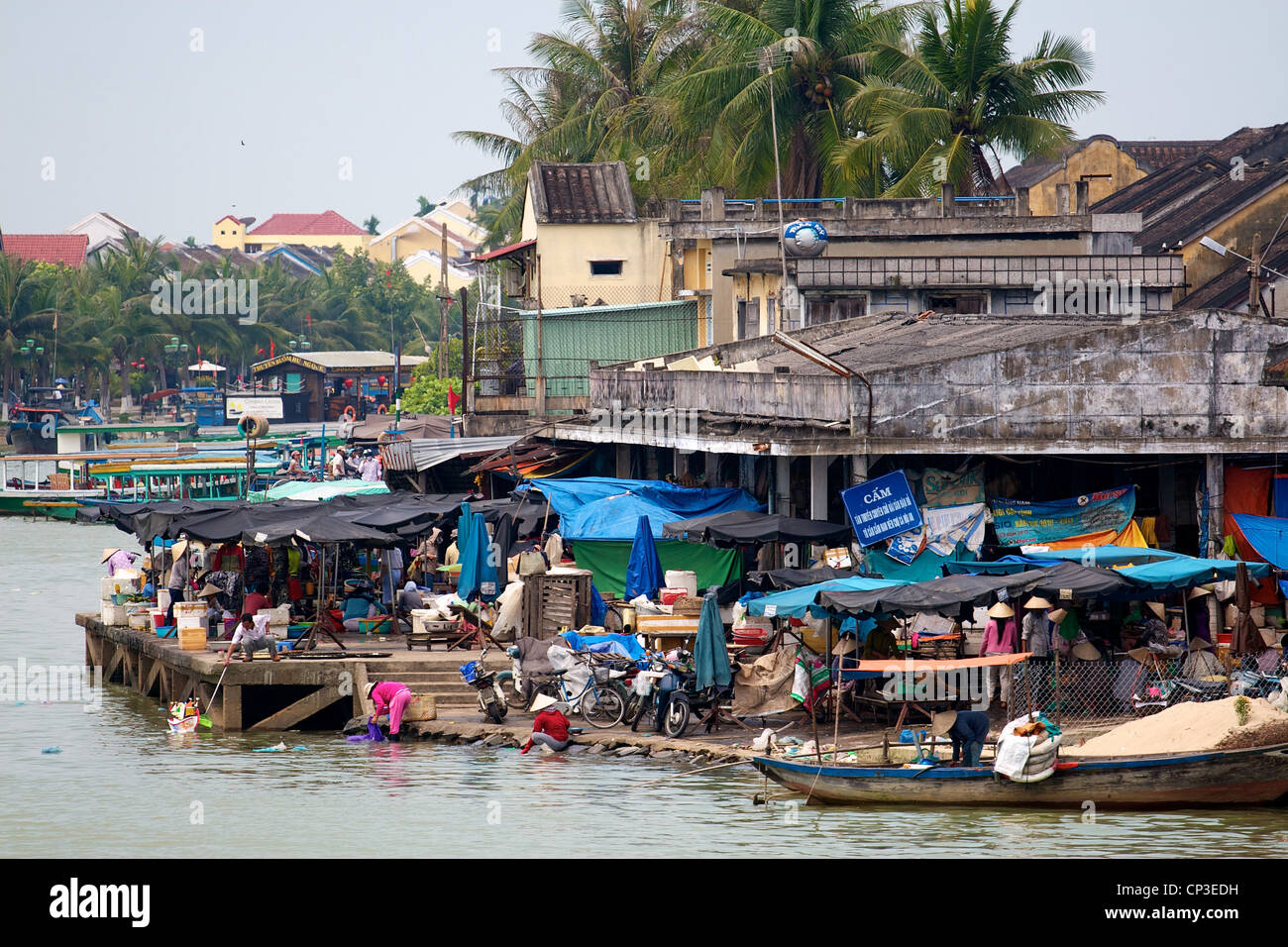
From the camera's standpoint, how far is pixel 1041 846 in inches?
610

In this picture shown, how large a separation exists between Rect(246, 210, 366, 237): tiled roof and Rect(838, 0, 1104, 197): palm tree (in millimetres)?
122776

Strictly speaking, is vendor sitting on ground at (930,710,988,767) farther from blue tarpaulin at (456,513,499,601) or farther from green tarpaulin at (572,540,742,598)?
blue tarpaulin at (456,513,499,601)

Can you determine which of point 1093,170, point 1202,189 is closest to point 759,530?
point 1202,189

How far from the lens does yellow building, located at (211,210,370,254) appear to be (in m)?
155

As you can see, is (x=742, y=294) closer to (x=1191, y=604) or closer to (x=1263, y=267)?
(x=1263, y=267)

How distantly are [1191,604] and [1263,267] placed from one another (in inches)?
797

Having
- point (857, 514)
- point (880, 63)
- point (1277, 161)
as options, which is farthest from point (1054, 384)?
point (1277, 161)

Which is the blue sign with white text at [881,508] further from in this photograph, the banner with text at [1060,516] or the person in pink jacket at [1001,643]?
the person in pink jacket at [1001,643]

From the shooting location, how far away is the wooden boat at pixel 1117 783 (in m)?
15.8

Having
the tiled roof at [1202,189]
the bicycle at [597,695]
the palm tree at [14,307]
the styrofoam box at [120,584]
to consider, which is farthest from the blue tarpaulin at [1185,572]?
the palm tree at [14,307]

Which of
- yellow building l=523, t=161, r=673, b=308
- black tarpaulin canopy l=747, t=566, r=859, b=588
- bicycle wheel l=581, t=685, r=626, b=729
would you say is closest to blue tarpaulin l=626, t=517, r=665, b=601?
black tarpaulin canopy l=747, t=566, r=859, b=588

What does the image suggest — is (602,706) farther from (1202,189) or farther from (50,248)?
(50,248)

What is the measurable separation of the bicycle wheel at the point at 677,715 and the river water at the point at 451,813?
82 centimetres

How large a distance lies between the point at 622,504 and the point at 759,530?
325 cm
